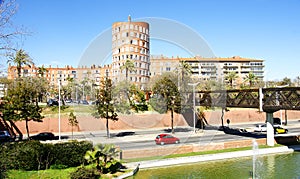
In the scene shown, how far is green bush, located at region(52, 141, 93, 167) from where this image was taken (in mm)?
18605

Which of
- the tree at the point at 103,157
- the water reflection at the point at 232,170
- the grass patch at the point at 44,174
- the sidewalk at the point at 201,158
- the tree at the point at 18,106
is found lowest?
the water reflection at the point at 232,170

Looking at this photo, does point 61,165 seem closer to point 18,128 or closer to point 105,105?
point 105,105

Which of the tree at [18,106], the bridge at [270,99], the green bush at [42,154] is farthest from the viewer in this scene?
the tree at [18,106]

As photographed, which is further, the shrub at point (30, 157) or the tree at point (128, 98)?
the tree at point (128, 98)

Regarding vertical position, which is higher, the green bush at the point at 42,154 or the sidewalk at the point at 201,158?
the green bush at the point at 42,154

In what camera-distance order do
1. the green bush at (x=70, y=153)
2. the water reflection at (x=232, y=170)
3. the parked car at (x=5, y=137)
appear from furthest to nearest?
the parked car at (x=5, y=137)
the water reflection at (x=232, y=170)
the green bush at (x=70, y=153)

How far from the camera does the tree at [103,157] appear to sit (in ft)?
59.7

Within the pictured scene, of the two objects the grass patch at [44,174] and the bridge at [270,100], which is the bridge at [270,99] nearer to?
the bridge at [270,100]

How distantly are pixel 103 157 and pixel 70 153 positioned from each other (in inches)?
92.1

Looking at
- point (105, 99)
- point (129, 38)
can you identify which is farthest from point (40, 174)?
point (105, 99)

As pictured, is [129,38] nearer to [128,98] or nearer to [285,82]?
[128,98]

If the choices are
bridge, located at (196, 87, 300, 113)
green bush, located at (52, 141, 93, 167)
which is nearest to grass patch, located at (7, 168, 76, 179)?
green bush, located at (52, 141, 93, 167)

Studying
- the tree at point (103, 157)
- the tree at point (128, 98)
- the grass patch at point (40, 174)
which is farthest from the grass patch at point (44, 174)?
the tree at point (128, 98)

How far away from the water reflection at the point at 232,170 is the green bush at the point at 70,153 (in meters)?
3.96
